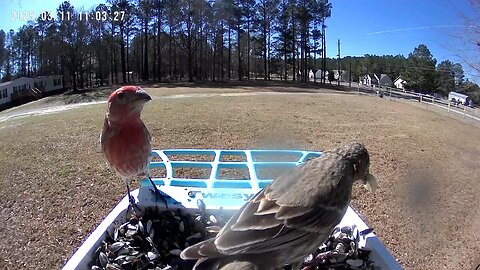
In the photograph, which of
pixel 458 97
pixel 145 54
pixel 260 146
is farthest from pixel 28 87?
pixel 458 97

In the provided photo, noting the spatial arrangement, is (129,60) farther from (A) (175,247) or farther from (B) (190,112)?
(A) (175,247)

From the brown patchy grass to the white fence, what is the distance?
5.9 inches

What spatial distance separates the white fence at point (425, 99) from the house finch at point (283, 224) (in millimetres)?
2539

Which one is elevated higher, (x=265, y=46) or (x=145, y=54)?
(x=265, y=46)

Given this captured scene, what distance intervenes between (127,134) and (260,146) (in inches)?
57.1

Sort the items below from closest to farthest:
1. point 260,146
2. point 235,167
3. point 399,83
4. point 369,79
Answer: point 235,167, point 260,146, point 399,83, point 369,79

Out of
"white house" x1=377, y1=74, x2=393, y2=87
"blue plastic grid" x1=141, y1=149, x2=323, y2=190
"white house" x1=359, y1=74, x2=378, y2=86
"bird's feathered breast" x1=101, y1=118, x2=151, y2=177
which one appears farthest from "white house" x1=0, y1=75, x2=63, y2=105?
"bird's feathered breast" x1=101, y1=118, x2=151, y2=177

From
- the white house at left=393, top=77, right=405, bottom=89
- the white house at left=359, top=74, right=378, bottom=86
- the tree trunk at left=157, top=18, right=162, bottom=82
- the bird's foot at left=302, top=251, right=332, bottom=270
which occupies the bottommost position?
the bird's foot at left=302, top=251, right=332, bottom=270

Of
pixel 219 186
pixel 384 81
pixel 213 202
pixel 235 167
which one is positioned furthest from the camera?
pixel 384 81

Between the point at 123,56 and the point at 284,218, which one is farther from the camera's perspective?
the point at 123,56

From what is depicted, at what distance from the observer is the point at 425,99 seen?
13.0ft

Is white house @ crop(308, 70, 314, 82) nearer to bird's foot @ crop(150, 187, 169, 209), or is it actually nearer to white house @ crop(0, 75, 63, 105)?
white house @ crop(0, 75, 63, 105)

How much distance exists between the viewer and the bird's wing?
1.60 feet

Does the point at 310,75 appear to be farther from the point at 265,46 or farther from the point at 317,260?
the point at 317,260
